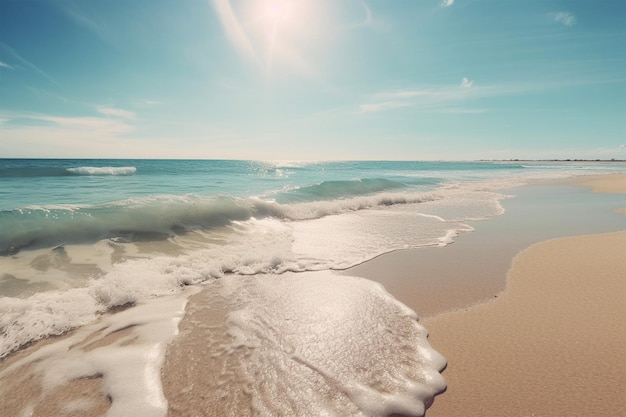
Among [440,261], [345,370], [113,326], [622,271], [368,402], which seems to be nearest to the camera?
[368,402]

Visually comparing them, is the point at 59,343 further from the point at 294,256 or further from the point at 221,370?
the point at 294,256

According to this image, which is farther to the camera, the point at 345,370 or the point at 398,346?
the point at 398,346

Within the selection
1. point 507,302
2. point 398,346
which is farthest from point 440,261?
point 398,346

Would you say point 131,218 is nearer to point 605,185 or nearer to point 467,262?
point 467,262

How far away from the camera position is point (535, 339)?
13.0 feet

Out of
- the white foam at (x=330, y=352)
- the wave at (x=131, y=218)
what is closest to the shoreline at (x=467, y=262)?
the white foam at (x=330, y=352)

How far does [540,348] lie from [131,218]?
1203cm

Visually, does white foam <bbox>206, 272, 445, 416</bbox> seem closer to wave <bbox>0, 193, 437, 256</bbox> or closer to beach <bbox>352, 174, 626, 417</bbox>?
beach <bbox>352, 174, 626, 417</bbox>

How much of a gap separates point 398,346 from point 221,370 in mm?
2146

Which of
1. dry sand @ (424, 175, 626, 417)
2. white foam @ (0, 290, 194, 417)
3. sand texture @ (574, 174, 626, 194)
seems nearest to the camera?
dry sand @ (424, 175, 626, 417)

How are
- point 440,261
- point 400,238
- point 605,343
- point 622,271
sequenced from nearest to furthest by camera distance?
point 605,343
point 622,271
point 440,261
point 400,238

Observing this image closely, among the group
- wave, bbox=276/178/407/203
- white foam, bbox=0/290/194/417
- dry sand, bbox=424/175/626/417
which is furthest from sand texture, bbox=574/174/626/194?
white foam, bbox=0/290/194/417

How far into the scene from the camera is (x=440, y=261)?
23.7ft

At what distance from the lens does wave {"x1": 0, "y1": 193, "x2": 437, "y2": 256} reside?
9.18m
